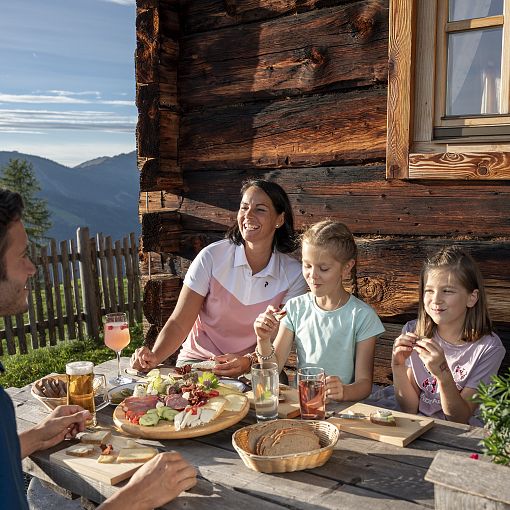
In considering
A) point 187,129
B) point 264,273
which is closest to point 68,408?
point 264,273

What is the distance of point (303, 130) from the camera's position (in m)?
3.95

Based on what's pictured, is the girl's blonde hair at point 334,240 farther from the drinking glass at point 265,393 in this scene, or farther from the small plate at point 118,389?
the small plate at point 118,389

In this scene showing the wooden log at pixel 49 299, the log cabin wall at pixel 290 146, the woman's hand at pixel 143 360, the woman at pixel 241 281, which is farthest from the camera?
the wooden log at pixel 49 299

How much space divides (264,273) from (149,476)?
76.6 inches

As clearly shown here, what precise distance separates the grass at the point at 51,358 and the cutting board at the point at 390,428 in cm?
597

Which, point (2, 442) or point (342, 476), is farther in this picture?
point (342, 476)

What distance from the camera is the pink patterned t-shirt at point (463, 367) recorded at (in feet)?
9.19

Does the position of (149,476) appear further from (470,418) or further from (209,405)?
(470,418)

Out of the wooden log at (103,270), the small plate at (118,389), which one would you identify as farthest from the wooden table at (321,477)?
the wooden log at (103,270)

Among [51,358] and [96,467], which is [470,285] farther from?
[51,358]

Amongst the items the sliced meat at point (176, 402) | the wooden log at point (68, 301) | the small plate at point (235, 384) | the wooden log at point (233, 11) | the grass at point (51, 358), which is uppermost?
the wooden log at point (233, 11)

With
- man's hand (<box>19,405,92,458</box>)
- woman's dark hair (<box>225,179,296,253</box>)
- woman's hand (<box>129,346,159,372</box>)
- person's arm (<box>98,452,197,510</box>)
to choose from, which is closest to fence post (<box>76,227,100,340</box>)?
woman's dark hair (<box>225,179,296,253</box>)

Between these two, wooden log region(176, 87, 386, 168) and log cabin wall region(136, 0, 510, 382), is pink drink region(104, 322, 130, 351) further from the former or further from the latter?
wooden log region(176, 87, 386, 168)

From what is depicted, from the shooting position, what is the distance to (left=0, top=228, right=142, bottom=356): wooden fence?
30.6 ft
